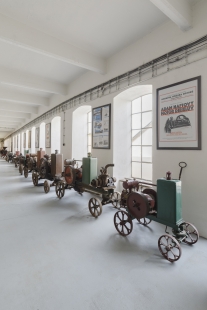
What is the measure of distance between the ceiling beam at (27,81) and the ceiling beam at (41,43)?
225 centimetres

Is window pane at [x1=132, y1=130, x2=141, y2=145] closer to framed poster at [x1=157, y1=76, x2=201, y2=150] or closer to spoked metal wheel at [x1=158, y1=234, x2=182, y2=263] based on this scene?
framed poster at [x1=157, y1=76, x2=201, y2=150]

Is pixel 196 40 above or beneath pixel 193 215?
above

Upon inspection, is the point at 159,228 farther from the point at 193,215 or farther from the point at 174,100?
the point at 174,100

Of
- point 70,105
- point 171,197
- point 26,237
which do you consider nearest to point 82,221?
point 26,237

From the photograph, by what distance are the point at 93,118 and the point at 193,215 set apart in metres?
3.41

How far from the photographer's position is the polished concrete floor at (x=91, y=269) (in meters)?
1.45

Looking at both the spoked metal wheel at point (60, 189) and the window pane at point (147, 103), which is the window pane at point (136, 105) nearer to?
the window pane at point (147, 103)

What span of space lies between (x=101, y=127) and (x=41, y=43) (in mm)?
2233

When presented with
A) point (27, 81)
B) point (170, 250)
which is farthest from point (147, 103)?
point (27, 81)

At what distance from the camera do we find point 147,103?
14.0 ft

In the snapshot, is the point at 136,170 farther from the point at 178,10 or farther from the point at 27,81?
the point at 27,81

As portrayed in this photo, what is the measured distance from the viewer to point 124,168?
4531mm

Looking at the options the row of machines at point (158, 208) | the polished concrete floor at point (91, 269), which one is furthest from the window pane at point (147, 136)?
the polished concrete floor at point (91, 269)

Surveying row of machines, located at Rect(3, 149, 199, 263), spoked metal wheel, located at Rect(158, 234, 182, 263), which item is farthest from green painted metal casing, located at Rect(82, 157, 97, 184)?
spoked metal wheel, located at Rect(158, 234, 182, 263)
